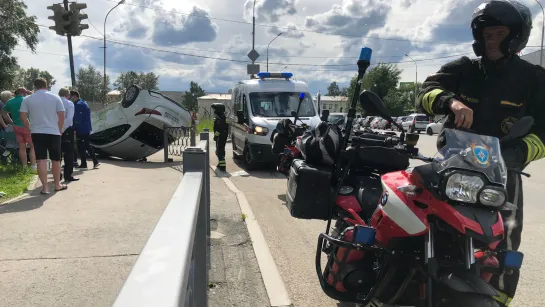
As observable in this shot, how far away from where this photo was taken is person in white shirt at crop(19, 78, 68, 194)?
6.64 m

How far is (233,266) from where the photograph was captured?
4.21m

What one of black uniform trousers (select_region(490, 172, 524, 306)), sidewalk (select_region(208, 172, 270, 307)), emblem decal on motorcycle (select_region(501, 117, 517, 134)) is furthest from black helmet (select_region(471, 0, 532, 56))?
sidewalk (select_region(208, 172, 270, 307))

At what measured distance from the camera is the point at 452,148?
215cm

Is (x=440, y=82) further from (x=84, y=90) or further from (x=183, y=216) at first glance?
(x=84, y=90)

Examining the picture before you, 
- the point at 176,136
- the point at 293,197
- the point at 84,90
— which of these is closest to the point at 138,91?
the point at 176,136

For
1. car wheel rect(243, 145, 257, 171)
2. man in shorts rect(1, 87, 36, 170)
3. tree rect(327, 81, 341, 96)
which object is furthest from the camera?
tree rect(327, 81, 341, 96)

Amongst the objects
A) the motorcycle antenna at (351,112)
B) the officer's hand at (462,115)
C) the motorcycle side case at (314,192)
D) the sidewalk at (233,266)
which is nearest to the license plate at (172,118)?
the sidewalk at (233,266)

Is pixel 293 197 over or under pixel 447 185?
under

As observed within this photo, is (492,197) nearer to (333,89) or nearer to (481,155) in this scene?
(481,155)

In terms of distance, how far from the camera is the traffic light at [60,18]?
10961mm

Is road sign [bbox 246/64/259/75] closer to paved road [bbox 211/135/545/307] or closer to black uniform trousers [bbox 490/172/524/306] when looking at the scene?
paved road [bbox 211/135/545/307]

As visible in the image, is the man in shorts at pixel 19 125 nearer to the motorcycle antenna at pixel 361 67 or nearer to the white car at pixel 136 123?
the white car at pixel 136 123

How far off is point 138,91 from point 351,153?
932 cm

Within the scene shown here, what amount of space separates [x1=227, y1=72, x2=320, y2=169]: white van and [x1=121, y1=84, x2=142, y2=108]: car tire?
106 inches
